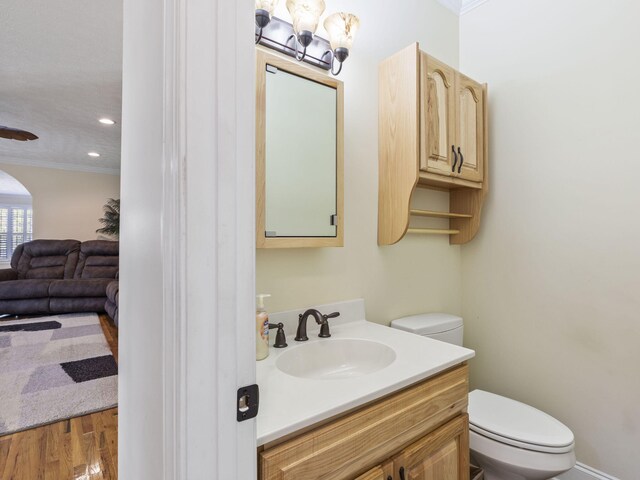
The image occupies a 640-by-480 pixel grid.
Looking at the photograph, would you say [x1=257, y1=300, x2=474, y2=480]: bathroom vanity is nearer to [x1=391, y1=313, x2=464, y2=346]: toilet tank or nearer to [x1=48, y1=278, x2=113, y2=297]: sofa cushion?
[x1=391, y1=313, x2=464, y2=346]: toilet tank

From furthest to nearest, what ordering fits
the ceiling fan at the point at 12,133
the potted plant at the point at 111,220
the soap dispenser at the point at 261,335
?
the potted plant at the point at 111,220, the ceiling fan at the point at 12,133, the soap dispenser at the point at 261,335

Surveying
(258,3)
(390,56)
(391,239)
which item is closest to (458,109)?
→ (390,56)

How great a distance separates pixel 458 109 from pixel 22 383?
3.43 m

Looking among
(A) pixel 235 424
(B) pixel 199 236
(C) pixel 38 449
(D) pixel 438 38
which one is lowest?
(C) pixel 38 449

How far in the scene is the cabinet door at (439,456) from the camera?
0.90 metres

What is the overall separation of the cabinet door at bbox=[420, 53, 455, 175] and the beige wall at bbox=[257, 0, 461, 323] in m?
0.23

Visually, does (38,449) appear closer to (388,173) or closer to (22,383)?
(22,383)

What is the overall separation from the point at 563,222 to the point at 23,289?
581 cm

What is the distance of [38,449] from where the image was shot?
174 centimetres

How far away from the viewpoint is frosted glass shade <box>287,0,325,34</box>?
119 cm

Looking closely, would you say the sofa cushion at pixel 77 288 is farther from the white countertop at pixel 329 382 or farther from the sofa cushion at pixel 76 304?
the white countertop at pixel 329 382

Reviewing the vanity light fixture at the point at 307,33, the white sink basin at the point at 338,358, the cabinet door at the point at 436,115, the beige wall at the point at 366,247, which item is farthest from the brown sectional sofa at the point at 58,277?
the cabinet door at the point at 436,115

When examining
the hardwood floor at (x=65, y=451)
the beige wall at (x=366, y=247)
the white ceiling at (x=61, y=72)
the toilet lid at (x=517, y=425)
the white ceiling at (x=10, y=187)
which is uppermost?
the white ceiling at (x=61, y=72)

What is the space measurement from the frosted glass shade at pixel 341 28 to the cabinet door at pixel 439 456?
1.43 metres
